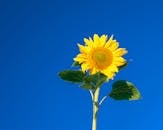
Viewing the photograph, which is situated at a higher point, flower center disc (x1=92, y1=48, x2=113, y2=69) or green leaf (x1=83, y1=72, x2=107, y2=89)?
flower center disc (x1=92, y1=48, x2=113, y2=69)

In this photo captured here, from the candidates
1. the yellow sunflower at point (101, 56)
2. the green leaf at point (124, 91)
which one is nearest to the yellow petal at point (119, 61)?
the yellow sunflower at point (101, 56)

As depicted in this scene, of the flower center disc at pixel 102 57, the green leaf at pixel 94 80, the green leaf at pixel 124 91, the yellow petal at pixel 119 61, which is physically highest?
the flower center disc at pixel 102 57

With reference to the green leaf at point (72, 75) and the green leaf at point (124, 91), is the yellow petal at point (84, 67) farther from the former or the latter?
the green leaf at point (124, 91)

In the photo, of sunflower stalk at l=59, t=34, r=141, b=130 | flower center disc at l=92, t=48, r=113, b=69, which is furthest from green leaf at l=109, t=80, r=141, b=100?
flower center disc at l=92, t=48, r=113, b=69

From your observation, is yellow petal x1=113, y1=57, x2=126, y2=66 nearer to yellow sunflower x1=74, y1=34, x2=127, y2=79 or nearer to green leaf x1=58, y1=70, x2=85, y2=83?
yellow sunflower x1=74, y1=34, x2=127, y2=79

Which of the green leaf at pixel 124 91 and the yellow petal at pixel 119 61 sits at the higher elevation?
the yellow petal at pixel 119 61

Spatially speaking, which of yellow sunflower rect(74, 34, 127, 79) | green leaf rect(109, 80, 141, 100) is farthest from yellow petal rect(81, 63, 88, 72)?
green leaf rect(109, 80, 141, 100)

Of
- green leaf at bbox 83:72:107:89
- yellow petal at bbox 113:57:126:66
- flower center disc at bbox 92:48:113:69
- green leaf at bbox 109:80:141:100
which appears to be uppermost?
flower center disc at bbox 92:48:113:69

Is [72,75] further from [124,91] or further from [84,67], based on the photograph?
[124,91]
